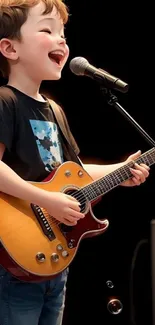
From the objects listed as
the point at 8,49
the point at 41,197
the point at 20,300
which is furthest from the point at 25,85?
the point at 20,300

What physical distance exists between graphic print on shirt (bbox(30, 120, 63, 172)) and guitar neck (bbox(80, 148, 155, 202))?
4.7 inches

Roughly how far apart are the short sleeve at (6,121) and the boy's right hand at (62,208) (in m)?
0.18

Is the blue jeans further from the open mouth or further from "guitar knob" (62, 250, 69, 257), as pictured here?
the open mouth

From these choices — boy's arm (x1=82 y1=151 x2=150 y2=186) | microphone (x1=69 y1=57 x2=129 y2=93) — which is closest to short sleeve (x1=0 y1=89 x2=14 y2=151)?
microphone (x1=69 y1=57 x2=129 y2=93)

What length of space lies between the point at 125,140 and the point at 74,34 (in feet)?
1.78

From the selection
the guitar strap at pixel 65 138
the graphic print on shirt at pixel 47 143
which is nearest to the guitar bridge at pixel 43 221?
the graphic print on shirt at pixel 47 143

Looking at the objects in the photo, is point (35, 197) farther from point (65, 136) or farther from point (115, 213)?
point (115, 213)

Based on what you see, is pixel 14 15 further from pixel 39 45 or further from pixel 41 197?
pixel 41 197

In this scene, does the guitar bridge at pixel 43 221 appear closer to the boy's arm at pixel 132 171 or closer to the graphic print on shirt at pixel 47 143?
the graphic print on shirt at pixel 47 143

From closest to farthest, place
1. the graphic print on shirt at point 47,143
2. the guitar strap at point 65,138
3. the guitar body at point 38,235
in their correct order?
1. the guitar body at point 38,235
2. the graphic print on shirt at point 47,143
3. the guitar strap at point 65,138

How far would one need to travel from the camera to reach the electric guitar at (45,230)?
4.21 feet

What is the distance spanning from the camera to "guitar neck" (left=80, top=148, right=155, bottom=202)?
1470 millimetres

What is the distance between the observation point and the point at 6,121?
4.43ft

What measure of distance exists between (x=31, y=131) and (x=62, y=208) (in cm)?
24
